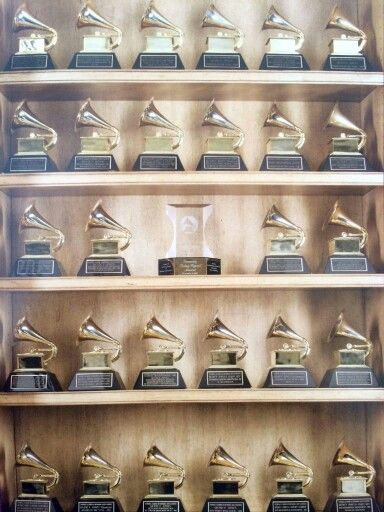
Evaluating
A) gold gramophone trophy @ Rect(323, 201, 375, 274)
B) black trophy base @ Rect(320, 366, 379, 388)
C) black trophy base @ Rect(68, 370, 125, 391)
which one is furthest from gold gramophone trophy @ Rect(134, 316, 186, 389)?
gold gramophone trophy @ Rect(323, 201, 375, 274)

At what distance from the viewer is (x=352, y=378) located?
3658mm

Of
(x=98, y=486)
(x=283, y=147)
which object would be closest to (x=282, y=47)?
(x=283, y=147)

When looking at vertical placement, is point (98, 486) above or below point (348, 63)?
below

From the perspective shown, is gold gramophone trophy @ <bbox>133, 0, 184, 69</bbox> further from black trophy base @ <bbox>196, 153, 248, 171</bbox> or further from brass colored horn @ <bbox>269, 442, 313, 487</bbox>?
brass colored horn @ <bbox>269, 442, 313, 487</bbox>

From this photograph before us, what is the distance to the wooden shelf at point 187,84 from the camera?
372 centimetres

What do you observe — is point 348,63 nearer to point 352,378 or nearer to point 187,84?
point 187,84

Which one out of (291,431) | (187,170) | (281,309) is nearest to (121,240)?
(187,170)

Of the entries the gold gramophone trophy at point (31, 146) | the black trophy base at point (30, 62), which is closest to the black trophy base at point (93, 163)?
the gold gramophone trophy at point (31, 146)

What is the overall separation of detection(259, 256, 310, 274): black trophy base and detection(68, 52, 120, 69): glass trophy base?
1042 mm

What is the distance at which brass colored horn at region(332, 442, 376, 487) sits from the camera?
3691mm

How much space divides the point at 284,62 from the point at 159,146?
0.64m

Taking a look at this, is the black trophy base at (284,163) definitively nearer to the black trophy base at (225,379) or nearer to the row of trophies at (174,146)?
the row of trophies at (174,146)

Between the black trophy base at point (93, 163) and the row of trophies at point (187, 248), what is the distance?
0.20 meters

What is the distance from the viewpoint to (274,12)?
156 inches
